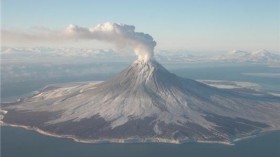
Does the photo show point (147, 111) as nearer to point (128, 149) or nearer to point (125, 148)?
point (125, 148)

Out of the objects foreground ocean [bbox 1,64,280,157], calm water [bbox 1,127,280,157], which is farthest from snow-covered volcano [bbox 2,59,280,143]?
calm water [bbox 1,127,280,157]

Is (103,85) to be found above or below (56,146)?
above

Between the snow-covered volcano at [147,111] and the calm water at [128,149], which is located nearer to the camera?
the calm water at [128,149]

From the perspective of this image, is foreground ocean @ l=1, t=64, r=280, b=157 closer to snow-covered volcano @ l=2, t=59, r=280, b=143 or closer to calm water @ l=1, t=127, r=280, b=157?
calm water @ l=1, t=127, r=280, b=157

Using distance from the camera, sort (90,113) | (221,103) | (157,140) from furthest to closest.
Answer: (221,103)
(90,113)
(157,140)

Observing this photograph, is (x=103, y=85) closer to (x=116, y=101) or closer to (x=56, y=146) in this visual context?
(x=116, y=101)

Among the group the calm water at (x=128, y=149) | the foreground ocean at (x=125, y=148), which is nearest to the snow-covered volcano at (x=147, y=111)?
the foreground ocean at (x=125, y=148)

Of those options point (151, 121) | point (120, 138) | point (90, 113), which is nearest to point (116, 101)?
point (90, 113)

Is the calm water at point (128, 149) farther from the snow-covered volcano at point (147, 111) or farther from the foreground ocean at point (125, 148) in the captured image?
the snow-covered volcano at point (147, 111)

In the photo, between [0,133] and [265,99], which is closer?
[0,133]
